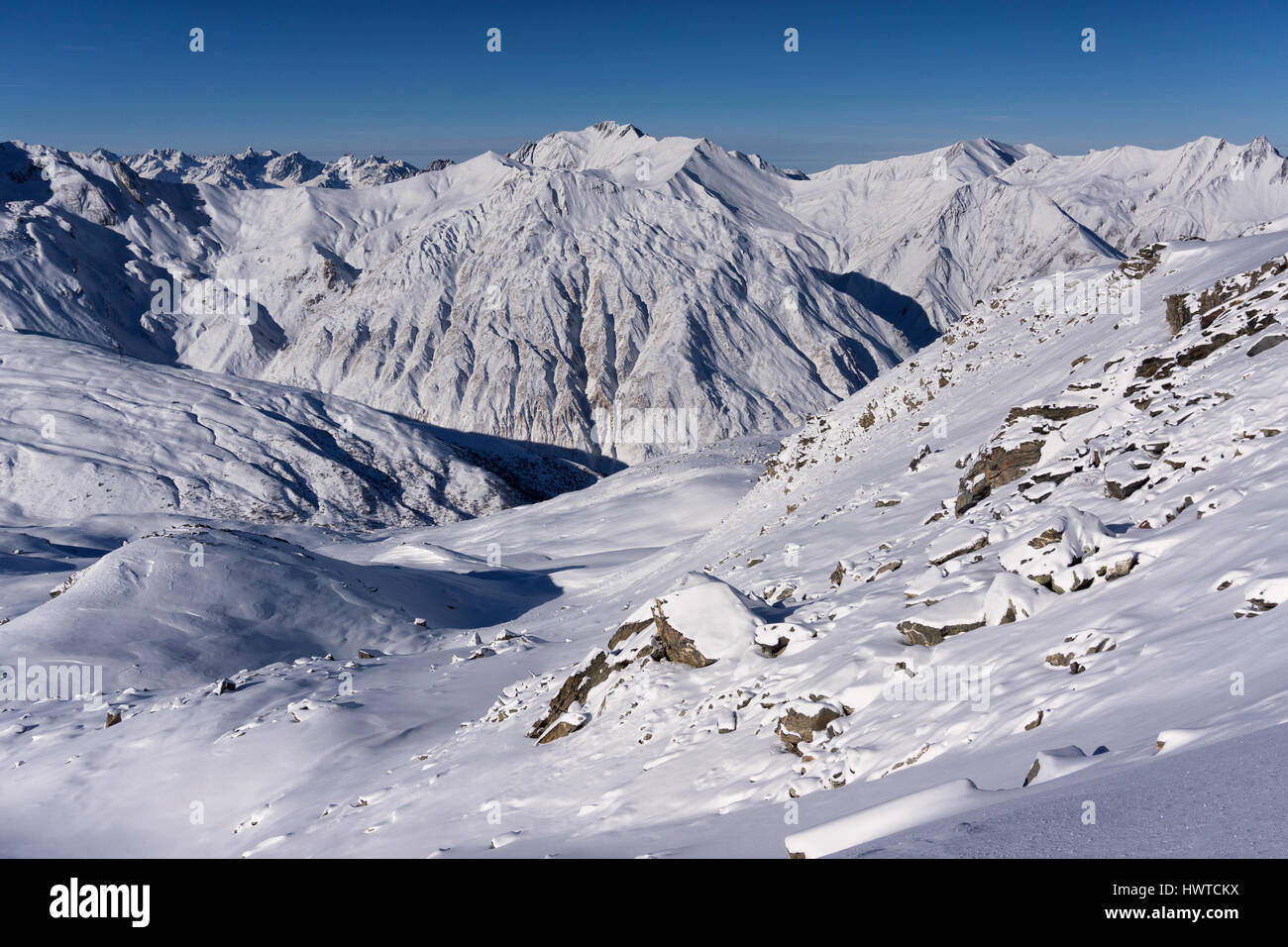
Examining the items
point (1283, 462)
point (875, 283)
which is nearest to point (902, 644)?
point (1283, 462)

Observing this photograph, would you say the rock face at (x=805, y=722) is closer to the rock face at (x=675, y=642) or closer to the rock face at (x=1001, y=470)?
the rock face at (x=675, y=642)

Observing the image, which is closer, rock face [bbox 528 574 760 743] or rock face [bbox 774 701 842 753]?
rock face [bbox 774 701 842 753]

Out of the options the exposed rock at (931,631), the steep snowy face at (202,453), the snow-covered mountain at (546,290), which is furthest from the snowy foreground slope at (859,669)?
the snow-covered mountain at (546,290)

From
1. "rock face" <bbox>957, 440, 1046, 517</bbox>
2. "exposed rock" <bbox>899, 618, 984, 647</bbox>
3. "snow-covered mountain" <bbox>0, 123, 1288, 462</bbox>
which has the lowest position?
"exposed rock" <bbox>899, 618, 984, 647</bbox>

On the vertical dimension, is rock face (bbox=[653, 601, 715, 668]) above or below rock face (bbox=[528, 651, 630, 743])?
above

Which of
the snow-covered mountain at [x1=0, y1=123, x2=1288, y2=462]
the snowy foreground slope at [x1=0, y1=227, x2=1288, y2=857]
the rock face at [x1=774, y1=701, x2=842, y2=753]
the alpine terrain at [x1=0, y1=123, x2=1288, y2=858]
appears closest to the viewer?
the snowy foreground slope at [x1=0, y1=227, x2=1288, y2=857]

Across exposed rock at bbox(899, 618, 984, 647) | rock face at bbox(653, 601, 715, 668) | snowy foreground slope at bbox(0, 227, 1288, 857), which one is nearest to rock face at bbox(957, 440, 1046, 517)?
snowy foreground slope at bbox(0, 227, 1288, 857)

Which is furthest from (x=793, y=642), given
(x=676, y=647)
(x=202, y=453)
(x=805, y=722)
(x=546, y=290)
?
(x=546, y=290)

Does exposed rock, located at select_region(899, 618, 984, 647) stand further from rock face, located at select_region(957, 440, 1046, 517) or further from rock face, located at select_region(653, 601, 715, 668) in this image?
rock face, located at select_region(957, 440, 1046, 517)
